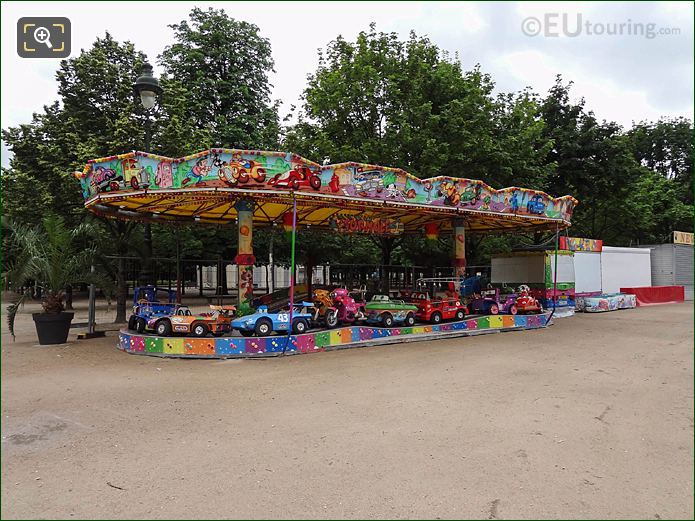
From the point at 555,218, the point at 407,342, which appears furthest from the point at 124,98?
the point at 555,218

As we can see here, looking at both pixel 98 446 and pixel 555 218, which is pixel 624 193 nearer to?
pixel 555 218

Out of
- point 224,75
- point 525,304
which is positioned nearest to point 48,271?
point 525,304

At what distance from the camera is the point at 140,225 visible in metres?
18.7

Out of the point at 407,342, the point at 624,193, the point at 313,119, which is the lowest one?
the point at 407,342

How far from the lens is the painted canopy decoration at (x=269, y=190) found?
10570 mm

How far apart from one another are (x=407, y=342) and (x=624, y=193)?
73.1ft

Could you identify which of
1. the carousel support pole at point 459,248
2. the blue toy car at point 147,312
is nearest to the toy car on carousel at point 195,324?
the blue toy car at point 147,312

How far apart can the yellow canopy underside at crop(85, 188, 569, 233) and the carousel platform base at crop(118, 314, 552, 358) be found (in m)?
3.47

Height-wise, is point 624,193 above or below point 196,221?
above

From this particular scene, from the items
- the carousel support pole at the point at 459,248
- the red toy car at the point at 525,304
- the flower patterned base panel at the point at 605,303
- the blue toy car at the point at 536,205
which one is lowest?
the flower patterned base panel at the point at 605,303

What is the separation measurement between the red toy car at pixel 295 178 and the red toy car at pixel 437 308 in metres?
5.64

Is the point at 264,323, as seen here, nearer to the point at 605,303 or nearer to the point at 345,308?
the point at 345,308

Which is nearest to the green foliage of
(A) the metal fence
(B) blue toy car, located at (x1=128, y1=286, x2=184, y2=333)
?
(B) blue toy car, located at (x1=128, y1=286, x2=184, y2=333)

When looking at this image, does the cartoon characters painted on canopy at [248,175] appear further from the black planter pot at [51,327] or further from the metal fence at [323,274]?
the metal fence at [323,274]
